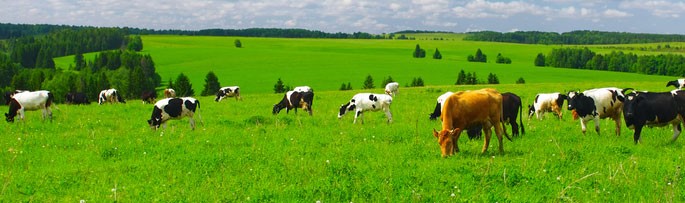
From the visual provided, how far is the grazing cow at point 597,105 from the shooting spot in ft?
47.3

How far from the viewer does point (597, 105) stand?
1473 cm

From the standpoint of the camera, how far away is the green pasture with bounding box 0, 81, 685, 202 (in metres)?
8.04

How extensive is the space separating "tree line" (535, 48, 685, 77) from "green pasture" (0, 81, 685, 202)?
104 m

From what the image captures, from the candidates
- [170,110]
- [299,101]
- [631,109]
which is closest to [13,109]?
[170,110]

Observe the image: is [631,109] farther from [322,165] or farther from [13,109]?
[13,109]

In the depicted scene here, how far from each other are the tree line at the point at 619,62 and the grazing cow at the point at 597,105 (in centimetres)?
10012

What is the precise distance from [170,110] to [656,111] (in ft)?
50.6

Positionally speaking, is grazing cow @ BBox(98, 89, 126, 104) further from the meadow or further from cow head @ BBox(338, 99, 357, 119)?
cow head @ BBox(338, 99, 357, 119)

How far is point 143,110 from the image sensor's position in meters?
27.1

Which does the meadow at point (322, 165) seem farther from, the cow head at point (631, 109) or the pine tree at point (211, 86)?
the pine tree at point (211, 86)

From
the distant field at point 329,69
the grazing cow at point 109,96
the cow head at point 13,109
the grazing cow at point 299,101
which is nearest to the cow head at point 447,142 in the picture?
the grazing cow at point 299,101

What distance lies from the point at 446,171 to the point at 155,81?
318 ft

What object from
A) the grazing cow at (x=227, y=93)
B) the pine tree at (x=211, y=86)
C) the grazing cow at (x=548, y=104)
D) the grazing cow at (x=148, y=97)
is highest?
the grazing cow at (x=548, y=104)

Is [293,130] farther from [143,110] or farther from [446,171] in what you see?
[143,110]
